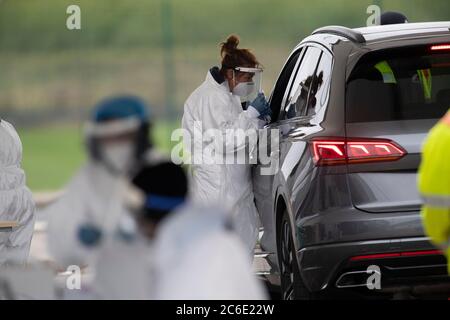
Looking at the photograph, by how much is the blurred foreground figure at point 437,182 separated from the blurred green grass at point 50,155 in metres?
13.0

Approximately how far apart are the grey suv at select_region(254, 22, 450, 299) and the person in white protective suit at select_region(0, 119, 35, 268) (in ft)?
7.47

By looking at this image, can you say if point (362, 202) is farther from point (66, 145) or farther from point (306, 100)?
point (66, 145)

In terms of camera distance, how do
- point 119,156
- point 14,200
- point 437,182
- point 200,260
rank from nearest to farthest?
point 200,260
point 119,156
point 437,182
point 14,200

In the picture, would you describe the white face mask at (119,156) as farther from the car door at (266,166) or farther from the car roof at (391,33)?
the car door at (266,166)

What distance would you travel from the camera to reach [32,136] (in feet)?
60.4

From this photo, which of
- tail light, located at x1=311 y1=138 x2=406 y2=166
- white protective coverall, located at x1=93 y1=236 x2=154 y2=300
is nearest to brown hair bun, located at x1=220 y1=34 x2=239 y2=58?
tail light, located at x1=311 y1=138 x2=406 y2=166

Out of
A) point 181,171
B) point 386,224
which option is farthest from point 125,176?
point 386,224

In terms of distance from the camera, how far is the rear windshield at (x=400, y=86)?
305 inches

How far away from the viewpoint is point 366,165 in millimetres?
7578

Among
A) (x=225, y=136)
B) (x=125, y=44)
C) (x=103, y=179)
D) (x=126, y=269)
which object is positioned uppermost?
(x=103, y=179)

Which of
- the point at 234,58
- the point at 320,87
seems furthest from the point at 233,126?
the point at 320,87

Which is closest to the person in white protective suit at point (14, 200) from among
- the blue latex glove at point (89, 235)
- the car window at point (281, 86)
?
the car window at point (281, 86)

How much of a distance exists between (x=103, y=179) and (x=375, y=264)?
338 centimetres

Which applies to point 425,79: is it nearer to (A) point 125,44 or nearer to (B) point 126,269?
(B) point 126,269
